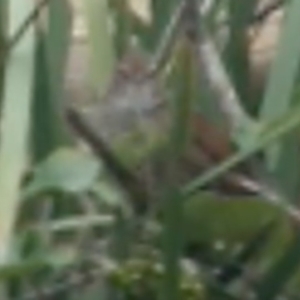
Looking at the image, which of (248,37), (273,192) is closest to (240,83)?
(248,37)

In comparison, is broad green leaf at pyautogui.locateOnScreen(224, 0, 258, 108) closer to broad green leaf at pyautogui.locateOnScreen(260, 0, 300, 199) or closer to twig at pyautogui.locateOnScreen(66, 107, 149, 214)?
broad green leaf at pyautogui.locateOnScreen(260, 0, 300, 199)

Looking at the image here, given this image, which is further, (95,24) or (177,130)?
(95,24)

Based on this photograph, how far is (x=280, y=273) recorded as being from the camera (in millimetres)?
506

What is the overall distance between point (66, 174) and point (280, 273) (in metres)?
0.10

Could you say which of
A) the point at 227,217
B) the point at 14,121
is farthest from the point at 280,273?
the point at 14,121

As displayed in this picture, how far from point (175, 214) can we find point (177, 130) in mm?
32

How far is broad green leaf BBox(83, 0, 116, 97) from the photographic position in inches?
23.4

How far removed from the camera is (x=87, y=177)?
18.7 inches

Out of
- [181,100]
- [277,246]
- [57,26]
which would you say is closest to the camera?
[181,100]

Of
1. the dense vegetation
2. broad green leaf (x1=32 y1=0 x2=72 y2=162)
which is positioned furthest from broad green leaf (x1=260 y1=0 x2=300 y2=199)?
broad green leaf (x1=32 y1=0 x2=72 y2=162)

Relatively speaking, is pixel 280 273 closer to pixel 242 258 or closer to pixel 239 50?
pixel 242 258

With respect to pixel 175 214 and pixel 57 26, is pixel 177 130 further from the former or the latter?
pixel 57 26

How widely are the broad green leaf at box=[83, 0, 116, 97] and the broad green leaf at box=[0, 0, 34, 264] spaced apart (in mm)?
31

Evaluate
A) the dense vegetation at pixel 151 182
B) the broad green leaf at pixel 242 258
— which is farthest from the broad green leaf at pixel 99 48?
the broad green leaf at pixel 242 258
